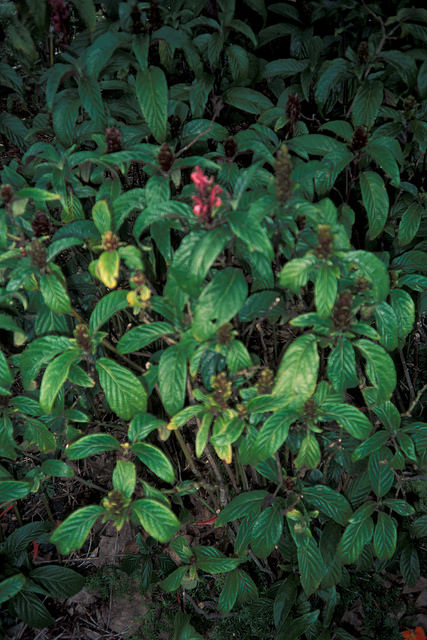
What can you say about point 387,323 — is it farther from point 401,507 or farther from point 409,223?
point 401,507

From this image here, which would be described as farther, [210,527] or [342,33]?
[210,527]

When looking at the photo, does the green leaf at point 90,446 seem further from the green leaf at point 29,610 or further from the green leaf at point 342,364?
the green leaf at point 29,610

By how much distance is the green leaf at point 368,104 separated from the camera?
1.66 m

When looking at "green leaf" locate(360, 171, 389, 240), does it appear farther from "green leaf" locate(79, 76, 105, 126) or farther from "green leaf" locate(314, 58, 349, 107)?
"green leaf" locate(79, 76, 105, 126)

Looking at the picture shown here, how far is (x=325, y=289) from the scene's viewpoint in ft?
3.70

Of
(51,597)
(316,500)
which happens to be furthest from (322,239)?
(51,597)

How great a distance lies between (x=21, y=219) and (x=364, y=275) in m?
0.93

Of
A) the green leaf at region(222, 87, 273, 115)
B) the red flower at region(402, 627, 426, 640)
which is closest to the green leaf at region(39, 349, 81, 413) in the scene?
the green leaf at region(222, 87, 273, 115)

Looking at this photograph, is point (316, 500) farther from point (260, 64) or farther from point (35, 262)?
point (260, 64)

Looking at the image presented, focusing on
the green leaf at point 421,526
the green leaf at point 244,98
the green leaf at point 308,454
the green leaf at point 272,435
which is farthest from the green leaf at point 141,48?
the green leaf at point 421,526

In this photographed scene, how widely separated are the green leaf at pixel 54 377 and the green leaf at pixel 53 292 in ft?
0.40

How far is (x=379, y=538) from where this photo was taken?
159 cm

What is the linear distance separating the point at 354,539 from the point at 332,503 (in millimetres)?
121

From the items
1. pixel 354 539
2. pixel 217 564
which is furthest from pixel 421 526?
pixel 217 564
